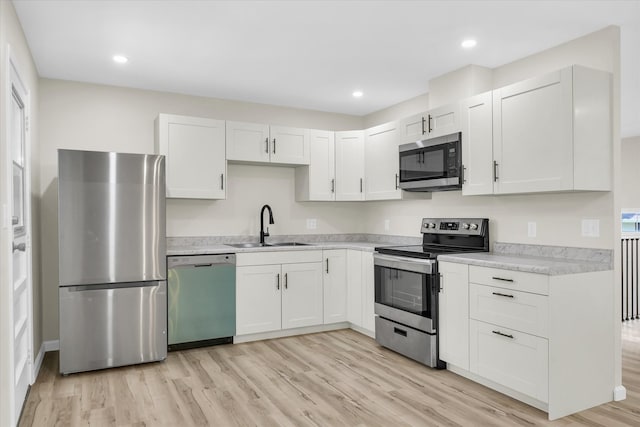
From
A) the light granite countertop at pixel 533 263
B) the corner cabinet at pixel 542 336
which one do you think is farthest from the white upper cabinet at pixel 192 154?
the corner cabinet at pixel 542 336

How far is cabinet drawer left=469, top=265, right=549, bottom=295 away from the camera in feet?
8.61

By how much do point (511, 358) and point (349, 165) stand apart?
2.71 m

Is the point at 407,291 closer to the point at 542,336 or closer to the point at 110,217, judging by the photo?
the point at 542,336

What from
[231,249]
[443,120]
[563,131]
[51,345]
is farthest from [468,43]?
[51,345]

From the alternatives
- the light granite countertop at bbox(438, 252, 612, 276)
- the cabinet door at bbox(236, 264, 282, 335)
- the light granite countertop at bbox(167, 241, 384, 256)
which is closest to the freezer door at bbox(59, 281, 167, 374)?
the light granite countertop at bbox(167, 241, 384, 256)

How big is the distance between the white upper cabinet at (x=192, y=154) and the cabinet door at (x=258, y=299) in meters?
0.82

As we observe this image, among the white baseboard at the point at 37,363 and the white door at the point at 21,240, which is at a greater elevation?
the white door at the point at 21,240

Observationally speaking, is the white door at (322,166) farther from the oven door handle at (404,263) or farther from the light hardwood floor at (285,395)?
the light hardwood floor at (285,395)

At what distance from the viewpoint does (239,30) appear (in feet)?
9.86

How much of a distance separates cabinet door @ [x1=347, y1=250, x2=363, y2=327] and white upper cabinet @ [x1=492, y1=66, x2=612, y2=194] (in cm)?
184

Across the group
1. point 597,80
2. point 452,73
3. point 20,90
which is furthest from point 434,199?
point 20,90

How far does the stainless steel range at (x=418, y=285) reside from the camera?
341 cm

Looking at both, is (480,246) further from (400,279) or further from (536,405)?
(536,405)

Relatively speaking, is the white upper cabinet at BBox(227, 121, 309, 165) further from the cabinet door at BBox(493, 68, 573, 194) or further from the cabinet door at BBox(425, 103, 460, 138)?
the cabinet door at BBox(493, 68, 573, 194)
